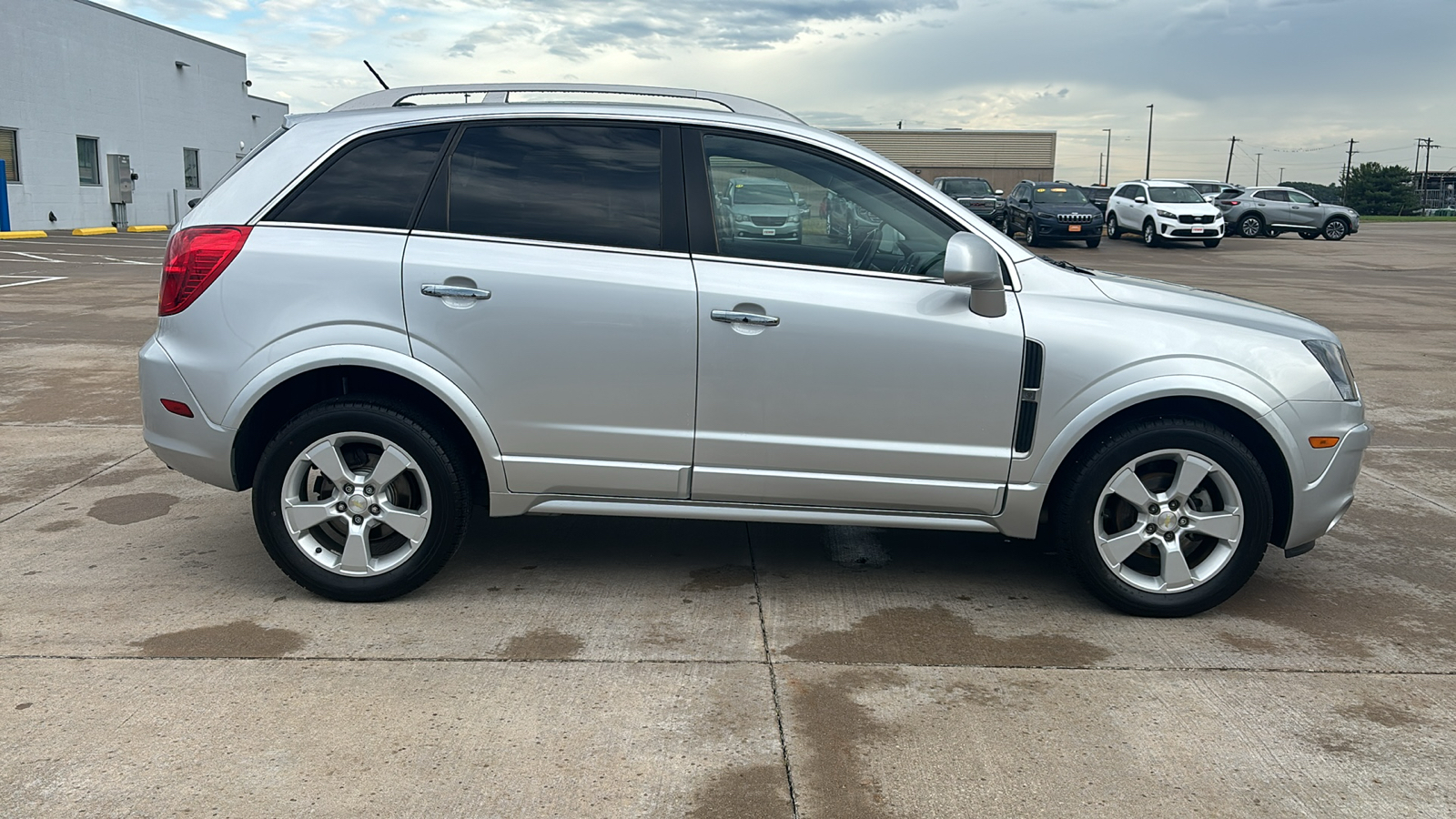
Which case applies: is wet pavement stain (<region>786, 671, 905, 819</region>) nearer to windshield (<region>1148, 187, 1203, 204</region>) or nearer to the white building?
the white building

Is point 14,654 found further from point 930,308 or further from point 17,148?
point 17,148

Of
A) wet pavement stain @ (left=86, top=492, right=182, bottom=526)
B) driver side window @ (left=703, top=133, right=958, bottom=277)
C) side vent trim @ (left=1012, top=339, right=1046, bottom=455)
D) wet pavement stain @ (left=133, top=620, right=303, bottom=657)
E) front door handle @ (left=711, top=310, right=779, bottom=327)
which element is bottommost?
wet pavement stain @ (left=133, top=620, right=303, bottom=657)

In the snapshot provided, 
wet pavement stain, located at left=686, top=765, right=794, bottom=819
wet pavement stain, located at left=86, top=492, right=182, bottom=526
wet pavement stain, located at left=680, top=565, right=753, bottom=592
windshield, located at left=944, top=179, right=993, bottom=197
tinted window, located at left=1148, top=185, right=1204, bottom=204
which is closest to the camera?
wet pavement stain, located at left=686, top=765, right=794, bottom=819

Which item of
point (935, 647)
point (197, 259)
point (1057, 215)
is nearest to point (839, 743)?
point (935, 647)

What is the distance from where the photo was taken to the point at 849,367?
4062 mm

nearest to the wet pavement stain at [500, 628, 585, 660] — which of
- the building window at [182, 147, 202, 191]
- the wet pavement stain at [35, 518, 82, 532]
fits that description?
the wet pavement stain at [35, 518, 82, 532]

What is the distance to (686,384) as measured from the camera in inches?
161

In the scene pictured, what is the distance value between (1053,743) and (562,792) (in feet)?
4.58

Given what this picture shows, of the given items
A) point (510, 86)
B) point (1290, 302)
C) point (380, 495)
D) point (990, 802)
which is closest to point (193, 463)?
point (380, 495)

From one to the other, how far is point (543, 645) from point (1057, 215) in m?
26.3

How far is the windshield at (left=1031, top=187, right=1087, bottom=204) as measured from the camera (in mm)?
28578

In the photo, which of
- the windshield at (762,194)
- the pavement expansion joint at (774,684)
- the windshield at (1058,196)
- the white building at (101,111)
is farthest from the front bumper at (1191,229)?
the windshield at (762,194)

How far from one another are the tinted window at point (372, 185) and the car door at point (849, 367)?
1009 millimetres

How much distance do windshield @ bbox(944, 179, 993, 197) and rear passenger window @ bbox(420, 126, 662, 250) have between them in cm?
2937
